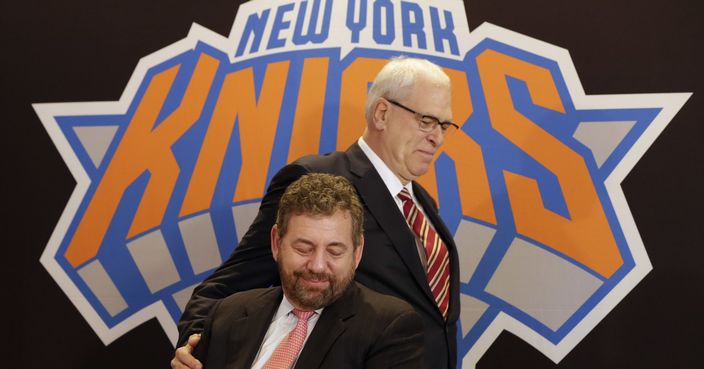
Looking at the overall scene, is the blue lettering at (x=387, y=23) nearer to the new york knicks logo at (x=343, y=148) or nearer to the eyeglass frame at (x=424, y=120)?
the new york knicks logo at (x=343, y=148)

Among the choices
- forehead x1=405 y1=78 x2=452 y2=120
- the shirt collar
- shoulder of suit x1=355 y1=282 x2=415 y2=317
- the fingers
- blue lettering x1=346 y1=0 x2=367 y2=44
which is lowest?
the fingers

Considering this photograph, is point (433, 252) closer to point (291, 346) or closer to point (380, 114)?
point (380, 114)

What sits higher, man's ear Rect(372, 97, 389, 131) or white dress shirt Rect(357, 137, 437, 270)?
man's ear Rect(372, 97, 389, 131)

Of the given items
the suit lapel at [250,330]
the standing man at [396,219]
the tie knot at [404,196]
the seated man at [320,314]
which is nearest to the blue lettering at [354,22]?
the standing man at [396,219]

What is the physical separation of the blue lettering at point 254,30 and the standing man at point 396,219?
78 cm

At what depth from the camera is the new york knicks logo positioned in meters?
2.72

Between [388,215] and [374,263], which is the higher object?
[388,215]

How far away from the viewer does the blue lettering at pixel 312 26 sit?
9.57ft

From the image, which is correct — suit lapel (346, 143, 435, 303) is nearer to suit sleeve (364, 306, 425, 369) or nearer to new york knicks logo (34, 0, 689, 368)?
suit sleeve (364, 306, 425, 369)

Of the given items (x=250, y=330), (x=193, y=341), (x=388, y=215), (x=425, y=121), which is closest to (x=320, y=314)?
(x=250, y=330)

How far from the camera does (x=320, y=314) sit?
1725 millimetres

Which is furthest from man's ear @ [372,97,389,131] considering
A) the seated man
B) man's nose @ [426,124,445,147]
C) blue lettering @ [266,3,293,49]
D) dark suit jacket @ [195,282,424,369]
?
blue lettering @ [266,3,293,49]

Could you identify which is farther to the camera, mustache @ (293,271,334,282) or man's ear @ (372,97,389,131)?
man's ear @ (372,97,389,131)

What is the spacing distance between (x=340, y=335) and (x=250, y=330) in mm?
217
